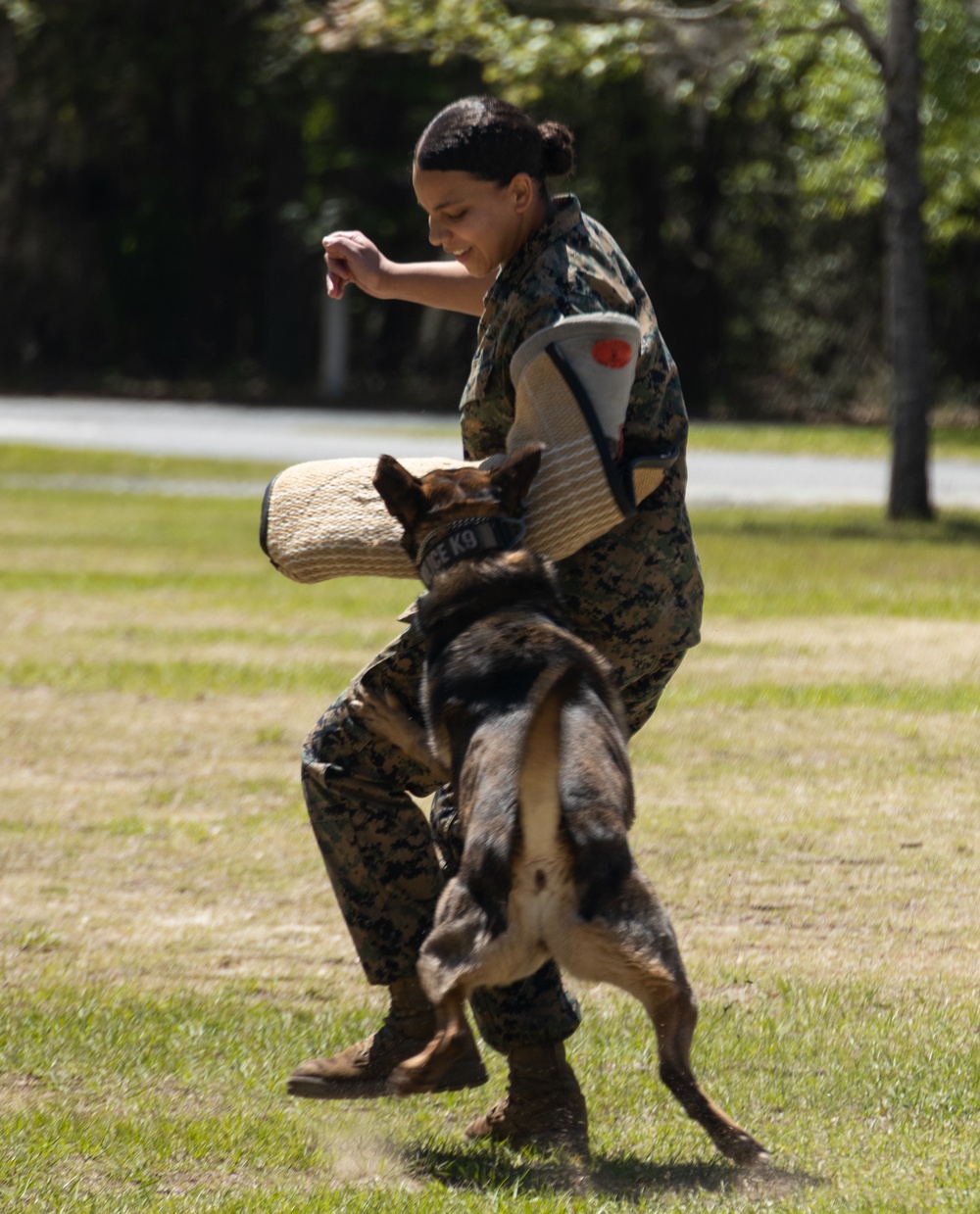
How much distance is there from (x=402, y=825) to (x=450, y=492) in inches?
29.4

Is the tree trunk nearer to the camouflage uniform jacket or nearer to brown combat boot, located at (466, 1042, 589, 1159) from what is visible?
the camouflage uniform jacket

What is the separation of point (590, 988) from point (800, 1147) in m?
1.19

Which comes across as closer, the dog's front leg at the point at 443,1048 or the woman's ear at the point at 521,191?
the dog's front leg at the point at 443,1048

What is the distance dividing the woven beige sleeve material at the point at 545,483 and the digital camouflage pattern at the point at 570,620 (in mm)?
79

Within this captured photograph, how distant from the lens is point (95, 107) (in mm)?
33062

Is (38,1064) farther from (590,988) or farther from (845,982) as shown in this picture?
(845,982)

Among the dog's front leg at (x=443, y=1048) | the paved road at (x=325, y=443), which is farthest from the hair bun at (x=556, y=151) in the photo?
the paved road at (x=325, y=443)

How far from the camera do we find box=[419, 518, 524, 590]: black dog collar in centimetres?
337

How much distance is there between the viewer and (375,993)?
453 cm

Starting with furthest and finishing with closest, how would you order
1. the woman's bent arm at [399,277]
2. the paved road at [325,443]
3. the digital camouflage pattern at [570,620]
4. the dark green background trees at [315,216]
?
the dark green background trees at [315,216]
the paved road at [325,443]
the woman's bent arm at [399,277]
the digital camouflage pattern at [570,620]

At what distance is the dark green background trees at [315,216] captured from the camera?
2739cm

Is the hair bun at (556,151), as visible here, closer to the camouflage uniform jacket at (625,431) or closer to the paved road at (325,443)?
the camouflage uniform jacket at (625,431)

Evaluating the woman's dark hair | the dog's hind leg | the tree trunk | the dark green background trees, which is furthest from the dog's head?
the dark green background trees

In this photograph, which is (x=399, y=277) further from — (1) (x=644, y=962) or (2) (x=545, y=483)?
(1) (x=644, y=962)
